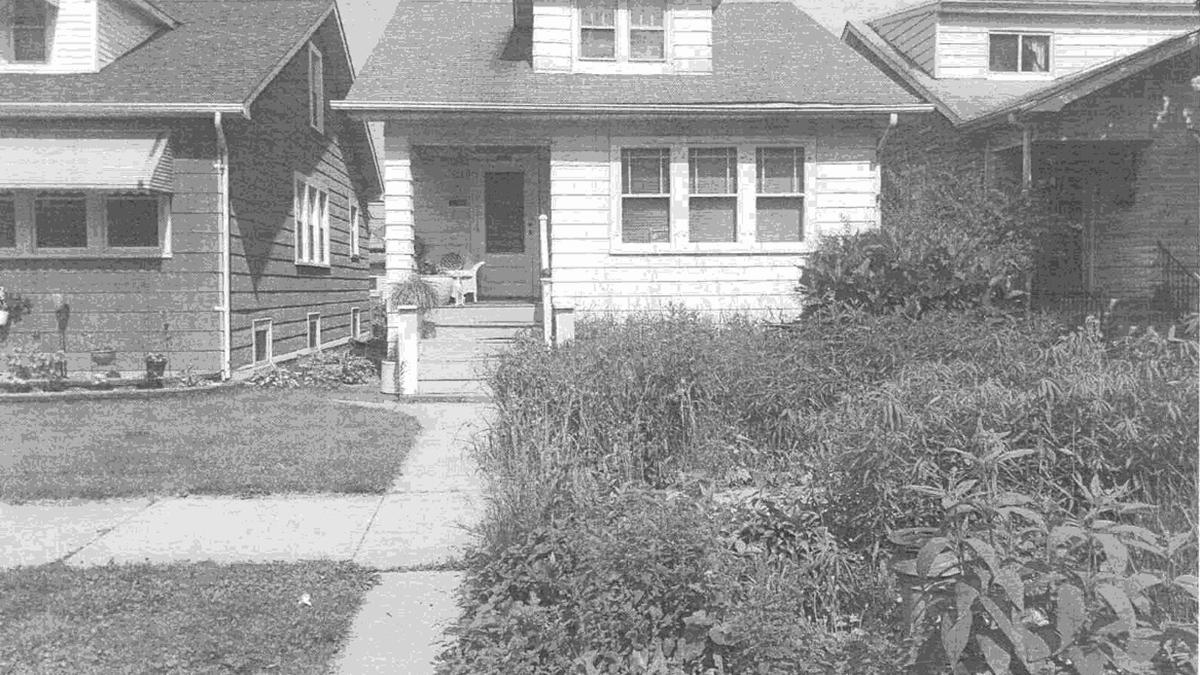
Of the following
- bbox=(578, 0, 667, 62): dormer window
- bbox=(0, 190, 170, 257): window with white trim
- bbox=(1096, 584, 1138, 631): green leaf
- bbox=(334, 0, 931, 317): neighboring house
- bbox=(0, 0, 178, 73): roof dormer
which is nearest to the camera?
bbox=(1096, 584, 1138, 631): green leaf

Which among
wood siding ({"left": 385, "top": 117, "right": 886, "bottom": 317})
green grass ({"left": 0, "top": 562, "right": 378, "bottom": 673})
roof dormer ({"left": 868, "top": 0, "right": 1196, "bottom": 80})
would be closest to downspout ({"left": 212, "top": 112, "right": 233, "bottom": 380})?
wood siding ({"left": 385, "top": 117, "right": 886, "bottom": 317})

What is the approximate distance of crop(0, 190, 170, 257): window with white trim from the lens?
12.9 meters

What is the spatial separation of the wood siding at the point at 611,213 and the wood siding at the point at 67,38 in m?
4.06

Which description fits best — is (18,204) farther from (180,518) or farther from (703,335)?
(703,335)

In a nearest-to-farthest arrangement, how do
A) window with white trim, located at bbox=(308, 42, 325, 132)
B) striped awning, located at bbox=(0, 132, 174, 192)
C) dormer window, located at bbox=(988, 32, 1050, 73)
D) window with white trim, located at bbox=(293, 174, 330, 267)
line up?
striped awning, located at bbox=(0, 132, 174, 192), window with white trim, located at bbox=(293, 174, 330, 267), window with white trim, located at bbox=(308, 42, 325, 132), dormer window, located at bbox=(988, 32, 1050, 73)

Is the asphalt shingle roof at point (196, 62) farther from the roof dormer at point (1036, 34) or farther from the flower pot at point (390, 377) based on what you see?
the roof dormer at point (1036, 34)

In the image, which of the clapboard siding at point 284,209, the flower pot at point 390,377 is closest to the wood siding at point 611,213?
the flower pot at point 390,377

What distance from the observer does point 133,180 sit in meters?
12.4

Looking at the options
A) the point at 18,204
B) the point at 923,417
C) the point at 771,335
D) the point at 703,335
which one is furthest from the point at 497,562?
the point at 18,204

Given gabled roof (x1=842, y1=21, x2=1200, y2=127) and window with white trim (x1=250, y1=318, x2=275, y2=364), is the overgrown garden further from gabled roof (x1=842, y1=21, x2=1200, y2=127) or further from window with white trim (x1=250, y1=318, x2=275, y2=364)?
window with white trim (x1=250, y1=318, x2=275, y2=364)

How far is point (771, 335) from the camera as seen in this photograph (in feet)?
26.5

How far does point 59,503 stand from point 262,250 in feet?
29.0

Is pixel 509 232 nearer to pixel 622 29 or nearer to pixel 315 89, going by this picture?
pixel 622 29

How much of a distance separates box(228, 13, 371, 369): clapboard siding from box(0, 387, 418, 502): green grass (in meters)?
2.91
